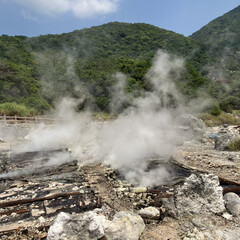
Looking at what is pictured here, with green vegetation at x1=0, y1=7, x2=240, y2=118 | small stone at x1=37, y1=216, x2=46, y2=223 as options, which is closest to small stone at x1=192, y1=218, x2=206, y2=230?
small stone at x1=37, y1=216, x2=46, y2=223

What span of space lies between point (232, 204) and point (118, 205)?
187cm

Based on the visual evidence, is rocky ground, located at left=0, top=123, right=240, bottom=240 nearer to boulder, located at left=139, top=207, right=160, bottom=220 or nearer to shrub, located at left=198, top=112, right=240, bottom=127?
boulder, located at left=139, top=207, right=160, bottom=220

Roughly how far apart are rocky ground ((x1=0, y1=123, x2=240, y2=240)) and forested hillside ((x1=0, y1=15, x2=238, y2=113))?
1141 centimetres

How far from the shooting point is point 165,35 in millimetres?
49438

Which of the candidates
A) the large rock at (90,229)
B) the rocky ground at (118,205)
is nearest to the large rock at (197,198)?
the rocky ground at (118,205)

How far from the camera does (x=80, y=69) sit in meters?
26.0

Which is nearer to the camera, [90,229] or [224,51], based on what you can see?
[90,229]

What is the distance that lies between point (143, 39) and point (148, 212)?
48.4 meters

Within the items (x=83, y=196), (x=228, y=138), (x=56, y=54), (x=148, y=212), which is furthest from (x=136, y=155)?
(x=56, y=54)

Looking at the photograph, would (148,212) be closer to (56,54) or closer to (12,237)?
(12,237)

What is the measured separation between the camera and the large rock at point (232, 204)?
3.19m

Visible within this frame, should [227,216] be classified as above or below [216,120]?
above

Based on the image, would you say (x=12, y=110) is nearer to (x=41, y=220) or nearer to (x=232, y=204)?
(x=41, y=220)

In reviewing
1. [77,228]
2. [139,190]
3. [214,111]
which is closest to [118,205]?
[139,190]
